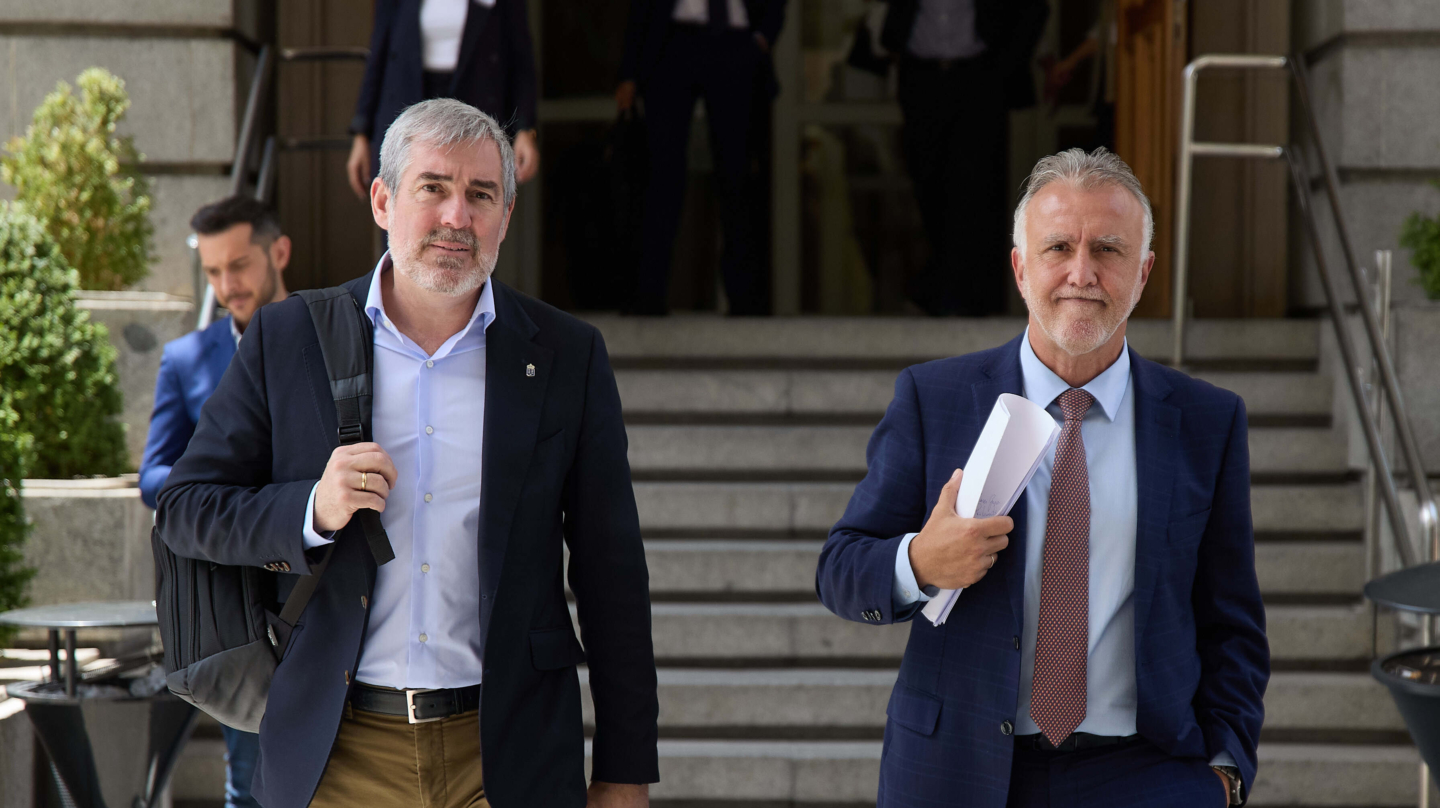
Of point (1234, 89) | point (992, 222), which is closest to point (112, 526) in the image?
→ point (992, 222)

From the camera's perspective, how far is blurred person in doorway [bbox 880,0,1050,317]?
25.1 ft

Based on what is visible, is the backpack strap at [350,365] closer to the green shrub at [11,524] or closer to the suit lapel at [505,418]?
the suit lapel at [505,418]

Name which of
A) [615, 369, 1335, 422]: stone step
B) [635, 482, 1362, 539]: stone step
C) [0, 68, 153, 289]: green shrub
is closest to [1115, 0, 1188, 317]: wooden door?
[615, 369, 1335, 422]: stone step

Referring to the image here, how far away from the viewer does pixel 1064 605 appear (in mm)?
2502

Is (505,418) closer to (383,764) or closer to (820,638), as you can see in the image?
(383,764)

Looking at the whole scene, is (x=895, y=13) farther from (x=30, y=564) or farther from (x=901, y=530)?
(x=901, y=530)

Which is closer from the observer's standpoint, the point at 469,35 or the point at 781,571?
the point at 781,571

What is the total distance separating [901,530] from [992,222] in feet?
17.5

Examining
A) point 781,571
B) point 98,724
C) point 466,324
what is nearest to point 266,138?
point 781,571

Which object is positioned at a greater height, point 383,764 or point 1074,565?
point 1074,565

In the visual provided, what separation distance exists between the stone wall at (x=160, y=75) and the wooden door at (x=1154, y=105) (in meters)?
5.08

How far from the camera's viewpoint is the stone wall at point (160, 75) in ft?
23.5

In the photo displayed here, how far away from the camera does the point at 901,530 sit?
2.66 meters

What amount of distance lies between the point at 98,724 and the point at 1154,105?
6.76 m
